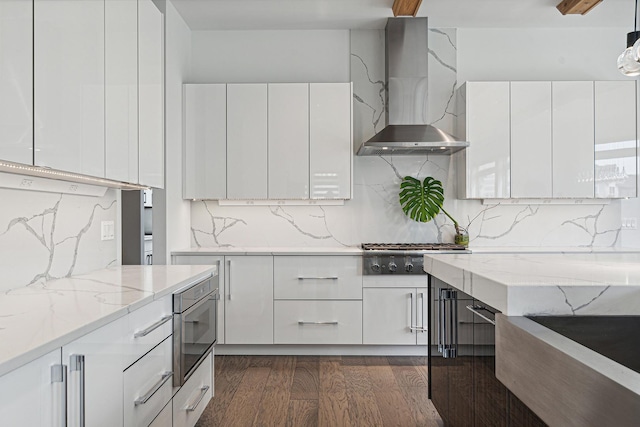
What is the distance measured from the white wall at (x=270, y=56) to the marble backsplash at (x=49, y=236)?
195 centimetres

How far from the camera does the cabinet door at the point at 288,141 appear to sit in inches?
152

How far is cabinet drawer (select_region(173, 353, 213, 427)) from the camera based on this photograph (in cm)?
208

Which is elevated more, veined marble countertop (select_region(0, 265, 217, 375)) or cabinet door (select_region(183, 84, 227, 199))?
cabinet door (select_region(183, 84, 227, 199))

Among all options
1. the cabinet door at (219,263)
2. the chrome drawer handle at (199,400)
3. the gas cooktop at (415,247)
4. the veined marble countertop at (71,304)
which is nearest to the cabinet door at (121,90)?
the veined marble countertop at (71,304)

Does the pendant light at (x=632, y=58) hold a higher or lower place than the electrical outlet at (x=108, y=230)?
higher

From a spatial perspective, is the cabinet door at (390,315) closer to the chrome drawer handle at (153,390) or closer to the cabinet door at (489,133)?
the cabinet door at (489,133)

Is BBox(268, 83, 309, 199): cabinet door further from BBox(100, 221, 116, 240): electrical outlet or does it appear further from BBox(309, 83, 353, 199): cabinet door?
BBox(100, 221, 116, 240): electrical outlet

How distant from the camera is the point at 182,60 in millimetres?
3955

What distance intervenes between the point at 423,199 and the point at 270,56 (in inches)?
74.0

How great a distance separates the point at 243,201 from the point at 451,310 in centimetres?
249

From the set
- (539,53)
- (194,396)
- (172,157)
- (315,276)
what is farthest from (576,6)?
(194,396)

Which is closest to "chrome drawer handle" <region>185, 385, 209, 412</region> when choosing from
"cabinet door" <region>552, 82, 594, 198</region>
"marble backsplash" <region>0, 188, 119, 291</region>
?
"marble backsplash" <region>0, 188, 119, 291</region>

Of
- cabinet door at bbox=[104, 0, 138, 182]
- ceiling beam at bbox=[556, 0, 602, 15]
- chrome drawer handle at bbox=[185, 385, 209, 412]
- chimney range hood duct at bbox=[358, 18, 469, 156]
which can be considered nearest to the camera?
cabinet door at bbox=[104, 0, 138, 182]

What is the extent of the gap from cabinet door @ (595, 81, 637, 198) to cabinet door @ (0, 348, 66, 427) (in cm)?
403
